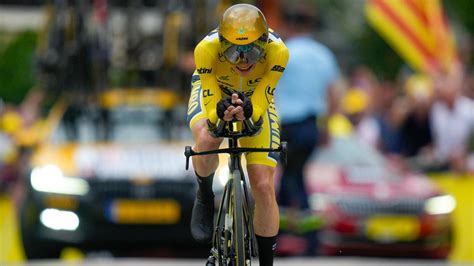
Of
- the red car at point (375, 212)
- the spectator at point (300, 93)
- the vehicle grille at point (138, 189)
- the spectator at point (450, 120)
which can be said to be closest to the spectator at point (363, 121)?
the spectator at point (450, 120)

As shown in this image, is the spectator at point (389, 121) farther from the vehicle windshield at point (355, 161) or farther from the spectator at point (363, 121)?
the vehicle windshield at point (355, 161)

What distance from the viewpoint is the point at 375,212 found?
14617 mm

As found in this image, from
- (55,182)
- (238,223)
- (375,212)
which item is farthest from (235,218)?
(375,212)

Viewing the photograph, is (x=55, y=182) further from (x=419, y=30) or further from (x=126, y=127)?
(x=419, y=30)

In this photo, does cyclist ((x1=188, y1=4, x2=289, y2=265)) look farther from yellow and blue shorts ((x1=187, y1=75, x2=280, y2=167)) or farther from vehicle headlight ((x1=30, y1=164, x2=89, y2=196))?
vehicle headlight ((x1=30, y1=164, x2=89, y2=196))

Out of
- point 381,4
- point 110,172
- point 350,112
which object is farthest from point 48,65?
point 350,112

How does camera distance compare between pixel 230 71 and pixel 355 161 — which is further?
pixel 355 161

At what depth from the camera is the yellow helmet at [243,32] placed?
23.1ft

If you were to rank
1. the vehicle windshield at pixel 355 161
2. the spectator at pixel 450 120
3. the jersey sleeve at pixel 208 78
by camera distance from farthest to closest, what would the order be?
the spectator at pixel 450 120 → the vehicle windshield at pixel 355 161 → the jersey sleeve at pixel 208 78

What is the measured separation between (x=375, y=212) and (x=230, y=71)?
23.9 feet

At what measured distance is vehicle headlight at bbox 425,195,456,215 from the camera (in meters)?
14.8

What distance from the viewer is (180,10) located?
53.8ft

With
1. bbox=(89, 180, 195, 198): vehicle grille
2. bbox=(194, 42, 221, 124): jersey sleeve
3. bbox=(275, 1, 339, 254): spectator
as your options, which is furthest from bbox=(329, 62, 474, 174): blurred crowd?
bbox=(194, 42, 221, 124): jersey sleeve

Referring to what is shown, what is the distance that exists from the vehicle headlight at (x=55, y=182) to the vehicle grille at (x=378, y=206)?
2.98 m
